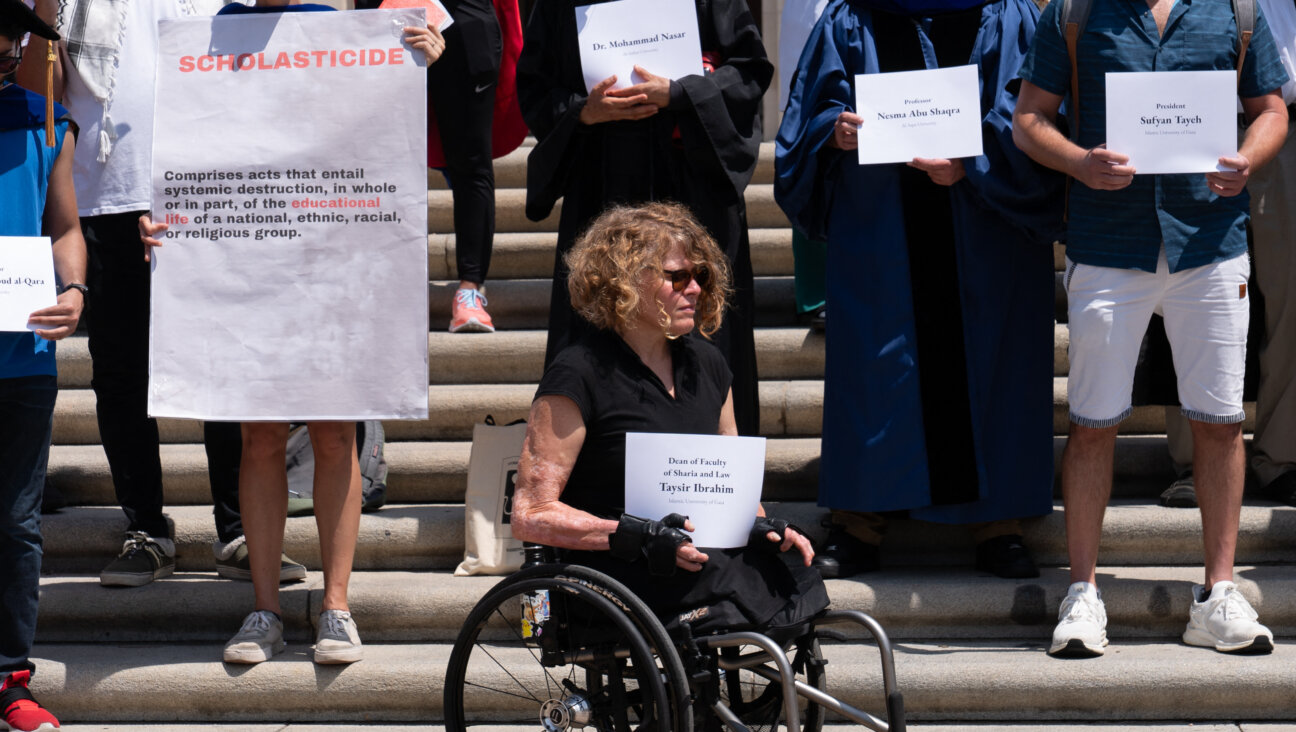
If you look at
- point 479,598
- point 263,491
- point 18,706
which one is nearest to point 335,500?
point 263,491

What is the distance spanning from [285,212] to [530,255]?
2617 millimetres

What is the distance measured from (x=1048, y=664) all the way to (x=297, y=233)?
8.21ft

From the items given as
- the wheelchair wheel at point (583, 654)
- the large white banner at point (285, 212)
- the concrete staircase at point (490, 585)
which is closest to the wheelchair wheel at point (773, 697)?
the wheelchair wheel at point (583, 654)

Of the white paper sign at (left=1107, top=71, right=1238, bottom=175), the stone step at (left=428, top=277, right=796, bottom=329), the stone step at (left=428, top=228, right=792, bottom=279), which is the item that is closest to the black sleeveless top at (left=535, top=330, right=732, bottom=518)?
the white paper sign at (left=1107, top=71, right=1238, bottom=175)

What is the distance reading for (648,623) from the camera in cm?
288

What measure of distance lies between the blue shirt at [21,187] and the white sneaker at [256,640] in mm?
948

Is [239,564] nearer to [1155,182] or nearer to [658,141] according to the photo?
[658,141]

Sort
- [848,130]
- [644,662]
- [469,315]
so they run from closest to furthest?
[644,662], [848,130], [469,315]

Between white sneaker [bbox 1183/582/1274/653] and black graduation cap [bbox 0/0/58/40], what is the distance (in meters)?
3.68

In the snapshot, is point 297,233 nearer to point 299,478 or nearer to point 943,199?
point 299,478

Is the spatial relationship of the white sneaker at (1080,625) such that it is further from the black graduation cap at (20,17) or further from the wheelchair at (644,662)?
the black graduation cap at (20,17)

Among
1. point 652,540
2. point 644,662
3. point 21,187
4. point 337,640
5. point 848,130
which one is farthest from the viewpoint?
point 848,130

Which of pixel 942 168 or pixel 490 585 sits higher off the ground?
pixel 942 168

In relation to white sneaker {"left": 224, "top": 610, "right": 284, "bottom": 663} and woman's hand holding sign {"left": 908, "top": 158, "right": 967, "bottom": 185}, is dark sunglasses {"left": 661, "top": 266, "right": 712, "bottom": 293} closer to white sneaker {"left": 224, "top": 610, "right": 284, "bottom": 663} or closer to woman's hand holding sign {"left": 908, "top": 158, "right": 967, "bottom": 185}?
woman's hand holding sign {"left": 908, "top": 158, "right": 967, "bottom": 185}
